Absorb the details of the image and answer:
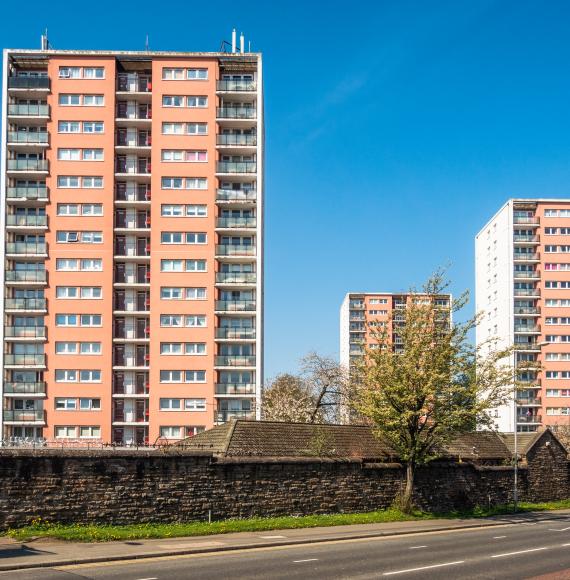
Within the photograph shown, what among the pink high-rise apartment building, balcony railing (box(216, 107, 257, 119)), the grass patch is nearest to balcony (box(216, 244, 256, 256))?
the pink high-rise apartment building

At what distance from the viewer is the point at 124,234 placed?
7119 centimetres

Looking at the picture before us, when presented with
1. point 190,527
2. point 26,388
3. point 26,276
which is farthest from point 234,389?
point 190,527

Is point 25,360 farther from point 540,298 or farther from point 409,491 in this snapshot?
point 540,298

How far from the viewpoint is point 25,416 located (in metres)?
67.7

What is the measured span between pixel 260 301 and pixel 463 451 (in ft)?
101

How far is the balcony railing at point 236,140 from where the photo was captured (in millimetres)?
72250

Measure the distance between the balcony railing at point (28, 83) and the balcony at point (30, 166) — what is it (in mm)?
6310

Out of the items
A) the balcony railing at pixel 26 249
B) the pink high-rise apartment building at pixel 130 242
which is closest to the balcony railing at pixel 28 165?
the pink high-rise apartment building at pixel 130 242

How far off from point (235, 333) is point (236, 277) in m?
4.84

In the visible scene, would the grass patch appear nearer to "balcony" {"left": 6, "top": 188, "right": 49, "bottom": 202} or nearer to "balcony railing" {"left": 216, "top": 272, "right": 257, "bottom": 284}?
"balcony railing" {"left": 216, "top": 272, "right": 257, "bottom": 284}

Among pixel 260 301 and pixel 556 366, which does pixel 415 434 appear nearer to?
pixel 260 301

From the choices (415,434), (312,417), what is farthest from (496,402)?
(312,417)

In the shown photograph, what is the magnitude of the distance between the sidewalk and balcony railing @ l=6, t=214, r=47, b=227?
46520mm

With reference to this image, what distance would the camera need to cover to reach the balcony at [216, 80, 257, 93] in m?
72.2
